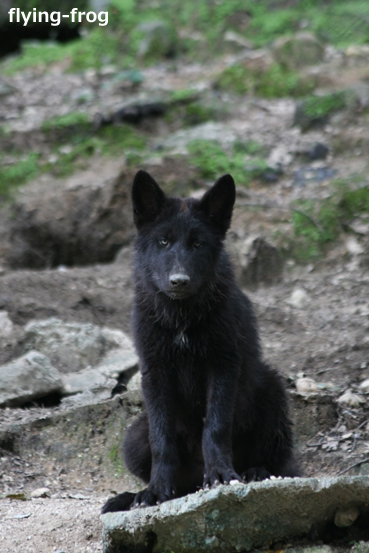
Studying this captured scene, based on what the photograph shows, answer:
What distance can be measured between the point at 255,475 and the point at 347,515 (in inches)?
36.9

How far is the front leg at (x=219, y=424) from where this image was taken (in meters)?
3.74

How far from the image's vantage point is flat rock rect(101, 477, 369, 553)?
3.05m

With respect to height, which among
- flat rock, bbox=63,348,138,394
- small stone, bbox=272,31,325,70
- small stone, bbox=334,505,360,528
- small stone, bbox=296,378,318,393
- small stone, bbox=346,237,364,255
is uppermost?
small stone, bbox=272,31,325,70

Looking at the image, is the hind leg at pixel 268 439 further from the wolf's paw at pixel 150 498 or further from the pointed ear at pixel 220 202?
the pointed ear at pixel 220 202

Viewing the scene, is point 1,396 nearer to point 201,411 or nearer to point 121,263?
point 201,411

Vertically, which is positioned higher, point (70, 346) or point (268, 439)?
point (268, 439)

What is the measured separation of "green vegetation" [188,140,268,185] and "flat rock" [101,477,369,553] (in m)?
7.15

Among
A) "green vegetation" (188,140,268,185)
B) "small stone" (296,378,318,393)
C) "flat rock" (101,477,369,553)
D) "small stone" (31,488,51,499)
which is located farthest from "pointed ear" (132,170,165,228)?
"green vegetation" (188,140,268,185)

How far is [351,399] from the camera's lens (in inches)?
212

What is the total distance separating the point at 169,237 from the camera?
4145 millimetres

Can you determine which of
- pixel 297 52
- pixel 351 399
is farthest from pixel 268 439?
pixel 297 52

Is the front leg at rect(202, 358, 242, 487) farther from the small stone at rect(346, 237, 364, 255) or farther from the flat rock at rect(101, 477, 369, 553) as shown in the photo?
the small stone at rect(346, 237, 364, 255)

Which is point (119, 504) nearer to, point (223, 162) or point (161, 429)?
point (161, 429)

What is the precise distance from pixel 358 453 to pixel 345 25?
37.0 feet
